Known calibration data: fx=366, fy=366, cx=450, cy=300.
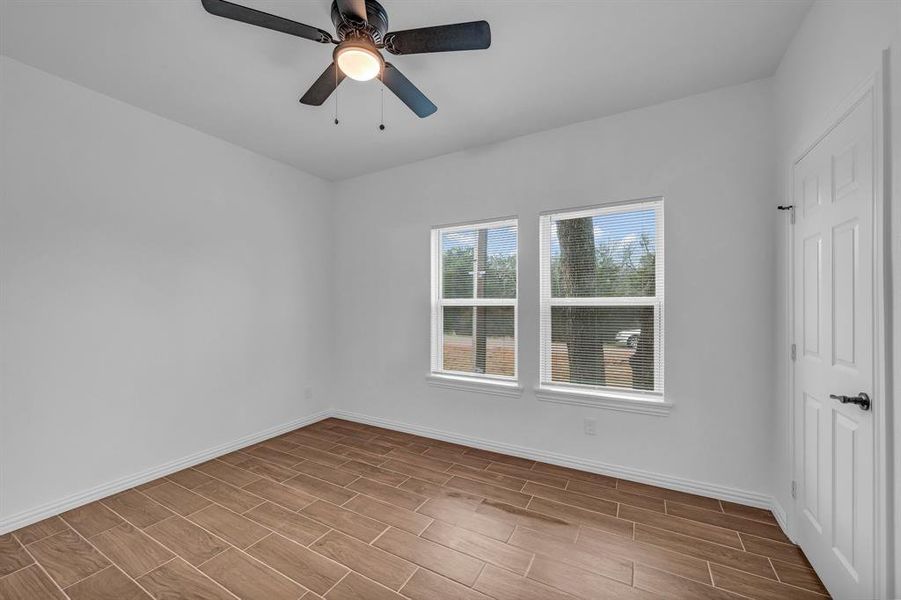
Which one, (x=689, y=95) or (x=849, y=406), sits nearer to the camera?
(x=849, y=406)

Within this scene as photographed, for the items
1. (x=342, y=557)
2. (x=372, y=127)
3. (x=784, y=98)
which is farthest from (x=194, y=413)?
(x=784, y=98)

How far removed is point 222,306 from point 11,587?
2.06 m

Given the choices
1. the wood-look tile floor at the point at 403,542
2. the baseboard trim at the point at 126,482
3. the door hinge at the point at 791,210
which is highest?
the door hinge at the point at 791,210

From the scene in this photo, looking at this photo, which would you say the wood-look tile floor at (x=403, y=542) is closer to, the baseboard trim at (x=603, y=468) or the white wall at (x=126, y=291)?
the baseboard trim at (x=603, y=468)

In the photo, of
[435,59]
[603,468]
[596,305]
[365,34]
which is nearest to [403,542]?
[603,468]

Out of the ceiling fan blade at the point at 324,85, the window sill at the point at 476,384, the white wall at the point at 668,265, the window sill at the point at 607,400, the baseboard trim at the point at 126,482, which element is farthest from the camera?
the window sill at the point at 476,384

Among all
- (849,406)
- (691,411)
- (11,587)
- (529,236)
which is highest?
(529,236)

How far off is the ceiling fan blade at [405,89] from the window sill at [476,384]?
226cm

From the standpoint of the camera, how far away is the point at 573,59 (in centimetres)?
220

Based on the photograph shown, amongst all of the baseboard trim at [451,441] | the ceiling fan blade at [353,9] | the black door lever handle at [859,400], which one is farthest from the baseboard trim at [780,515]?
the ceiling fan blade at [353,9]

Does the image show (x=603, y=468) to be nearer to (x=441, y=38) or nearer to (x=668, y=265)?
(x=668, y=265)

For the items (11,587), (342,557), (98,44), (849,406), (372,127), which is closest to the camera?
(849,406)

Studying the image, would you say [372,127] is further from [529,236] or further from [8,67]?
[8,67]

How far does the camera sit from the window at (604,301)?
277 cm
